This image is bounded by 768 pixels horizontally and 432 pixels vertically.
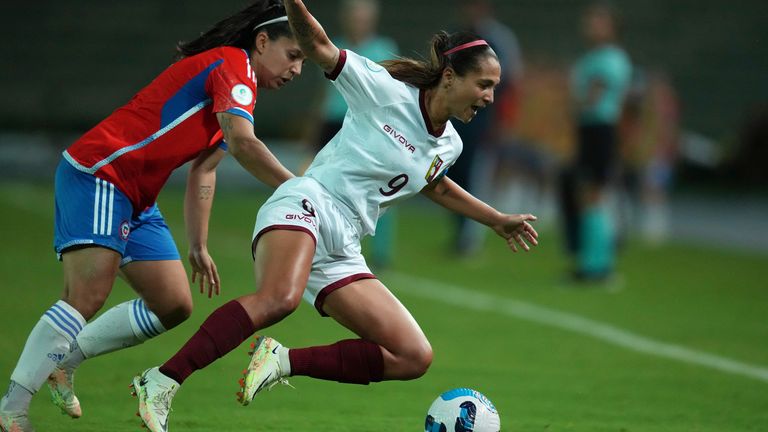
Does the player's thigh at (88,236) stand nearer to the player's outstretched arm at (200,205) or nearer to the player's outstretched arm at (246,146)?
the player's outstretched arm at (200,205)

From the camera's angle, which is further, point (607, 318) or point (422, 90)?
point (607, 318)

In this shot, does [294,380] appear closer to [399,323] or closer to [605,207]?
[399,323]

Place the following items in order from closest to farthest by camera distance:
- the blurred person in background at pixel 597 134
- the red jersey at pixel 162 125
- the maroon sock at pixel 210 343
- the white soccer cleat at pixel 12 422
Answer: the maroon sock at pixel 210 343
the white soccer cleat at pixel 12 422
the red jersey at pixel 162 125
the blurred person in background at pixel 597 134

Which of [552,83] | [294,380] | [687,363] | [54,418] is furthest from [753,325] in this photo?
[552,83]

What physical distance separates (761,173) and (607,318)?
14.4 meters

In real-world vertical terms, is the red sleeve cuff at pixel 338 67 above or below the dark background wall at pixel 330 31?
above

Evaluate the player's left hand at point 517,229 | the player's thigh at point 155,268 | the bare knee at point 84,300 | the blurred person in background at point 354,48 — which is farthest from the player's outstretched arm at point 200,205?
the blurred person in background at point 354,48

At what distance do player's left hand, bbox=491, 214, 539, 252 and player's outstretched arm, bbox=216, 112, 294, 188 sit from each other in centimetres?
125

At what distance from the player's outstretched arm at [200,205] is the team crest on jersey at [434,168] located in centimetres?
106

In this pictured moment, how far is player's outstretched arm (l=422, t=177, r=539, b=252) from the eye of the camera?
6043mm

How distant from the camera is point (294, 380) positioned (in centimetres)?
741

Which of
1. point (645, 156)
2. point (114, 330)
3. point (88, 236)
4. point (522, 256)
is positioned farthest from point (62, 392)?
point (645, 156)

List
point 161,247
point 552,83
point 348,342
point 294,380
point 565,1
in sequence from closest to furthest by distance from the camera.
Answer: point 348,342, point 161,247, point 294,380, point 552,83, point 565,1

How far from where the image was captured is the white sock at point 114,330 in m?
5.96
